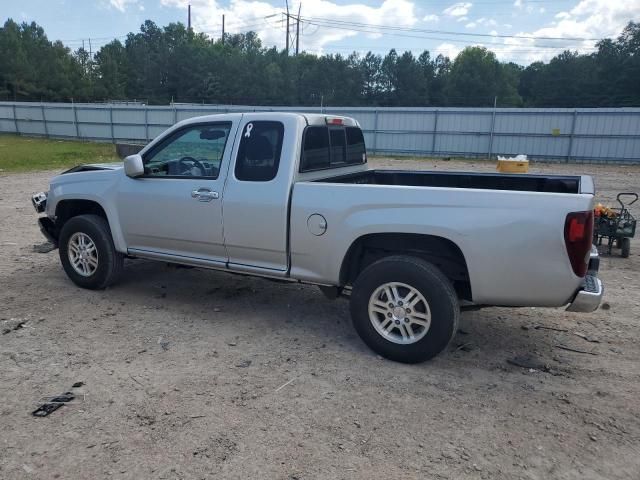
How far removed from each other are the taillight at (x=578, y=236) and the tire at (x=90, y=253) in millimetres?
4309

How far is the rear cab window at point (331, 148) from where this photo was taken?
4500 millimetres

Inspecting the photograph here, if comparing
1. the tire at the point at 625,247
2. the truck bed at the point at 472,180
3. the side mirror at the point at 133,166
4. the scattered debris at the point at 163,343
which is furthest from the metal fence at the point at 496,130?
the scattered debris at the point at 163,343

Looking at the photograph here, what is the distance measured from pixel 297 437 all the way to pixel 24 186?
13987mm

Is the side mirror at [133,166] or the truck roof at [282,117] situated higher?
the truck roof at [282,117]

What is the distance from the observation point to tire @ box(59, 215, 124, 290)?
5297 millimetres

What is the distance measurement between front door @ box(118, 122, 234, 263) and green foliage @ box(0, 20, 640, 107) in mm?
61551

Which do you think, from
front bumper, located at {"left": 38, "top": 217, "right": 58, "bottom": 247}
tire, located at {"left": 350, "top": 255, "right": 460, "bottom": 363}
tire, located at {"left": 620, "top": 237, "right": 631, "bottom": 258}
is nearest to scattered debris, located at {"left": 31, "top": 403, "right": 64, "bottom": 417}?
tire, located at {"left": 350, "top": 255, "right": 460, "bottom": 363}

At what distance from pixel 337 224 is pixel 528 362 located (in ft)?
Answer: 6.10

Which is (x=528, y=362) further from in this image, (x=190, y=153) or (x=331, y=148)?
(x=190, y=153)

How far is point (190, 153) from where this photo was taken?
5035mm

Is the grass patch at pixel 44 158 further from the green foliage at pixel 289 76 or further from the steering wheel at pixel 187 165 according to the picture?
the green foliage at pixel 289 76

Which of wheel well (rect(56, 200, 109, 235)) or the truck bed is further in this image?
wheel well (rect(56, 200, 109, 235))

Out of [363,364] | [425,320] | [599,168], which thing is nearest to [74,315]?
[363,364]

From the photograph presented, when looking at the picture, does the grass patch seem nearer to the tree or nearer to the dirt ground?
the dirt ground
